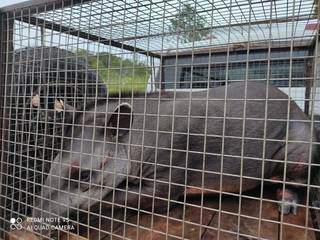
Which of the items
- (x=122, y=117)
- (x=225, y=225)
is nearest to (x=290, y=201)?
(x=225, y=225)

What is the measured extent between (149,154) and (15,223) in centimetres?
105

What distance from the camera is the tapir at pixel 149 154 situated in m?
2.24

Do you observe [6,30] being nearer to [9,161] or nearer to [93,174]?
[9,161]

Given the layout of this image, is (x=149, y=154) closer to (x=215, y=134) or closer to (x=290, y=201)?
(x=215, y=134)

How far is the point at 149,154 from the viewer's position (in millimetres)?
2525

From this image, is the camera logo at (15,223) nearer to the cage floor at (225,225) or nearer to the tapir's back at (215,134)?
the cage floor at (225,225)

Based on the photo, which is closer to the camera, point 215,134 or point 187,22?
point 187,22

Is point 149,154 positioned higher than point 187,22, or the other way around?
point 187,22

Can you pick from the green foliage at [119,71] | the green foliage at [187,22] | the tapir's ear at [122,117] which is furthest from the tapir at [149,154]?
the green foliage at [187,22]

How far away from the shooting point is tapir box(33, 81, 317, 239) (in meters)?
2.24

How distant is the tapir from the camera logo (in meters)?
0.18

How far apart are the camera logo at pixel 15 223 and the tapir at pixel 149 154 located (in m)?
0.18

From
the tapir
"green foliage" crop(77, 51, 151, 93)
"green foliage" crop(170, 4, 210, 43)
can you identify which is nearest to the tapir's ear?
the tapir

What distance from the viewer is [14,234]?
7.60 feet
